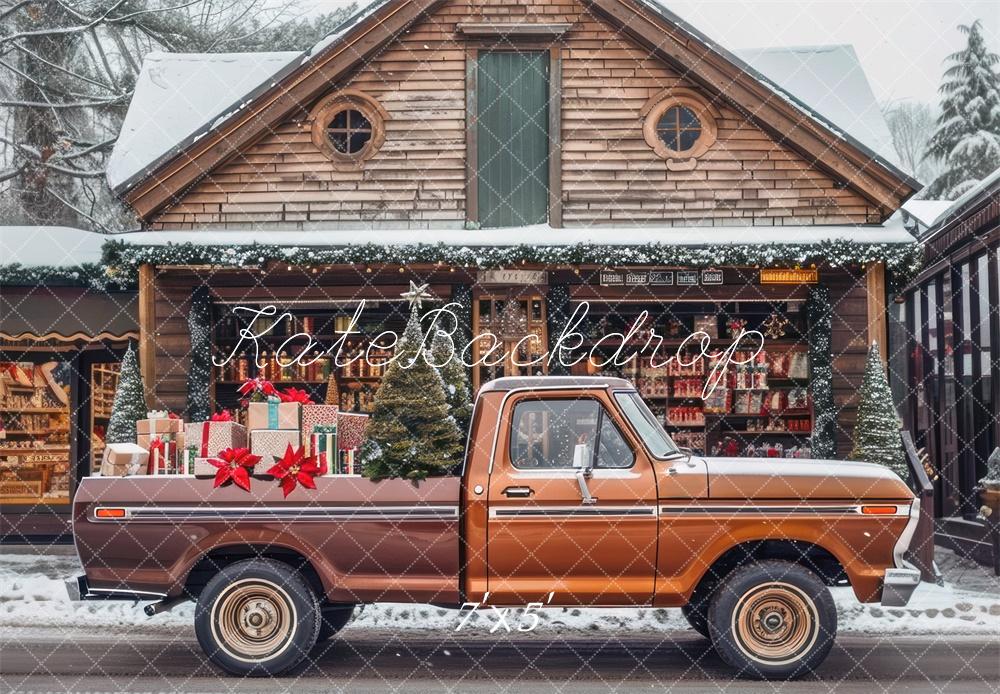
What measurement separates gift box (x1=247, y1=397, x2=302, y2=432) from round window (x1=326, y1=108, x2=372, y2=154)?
8049mm

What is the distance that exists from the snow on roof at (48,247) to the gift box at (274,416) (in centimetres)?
820

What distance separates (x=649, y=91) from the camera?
17.0 metres

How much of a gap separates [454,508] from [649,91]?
31.0ft

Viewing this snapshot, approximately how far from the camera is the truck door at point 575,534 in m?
8.98

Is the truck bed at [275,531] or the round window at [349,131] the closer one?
the truck bed at [275,531]

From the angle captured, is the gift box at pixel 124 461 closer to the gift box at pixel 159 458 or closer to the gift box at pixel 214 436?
the gift box at pixel 159 458

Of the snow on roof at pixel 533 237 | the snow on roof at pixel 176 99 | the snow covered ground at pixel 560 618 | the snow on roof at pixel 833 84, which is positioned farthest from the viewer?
the snow on roof at pixel 833 84

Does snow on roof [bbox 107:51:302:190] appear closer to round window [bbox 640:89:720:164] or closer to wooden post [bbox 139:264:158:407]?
wooden post [bbox 139:264:158:407]

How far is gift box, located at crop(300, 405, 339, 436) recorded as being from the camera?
9.71m

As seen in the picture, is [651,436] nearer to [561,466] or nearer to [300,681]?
[561,466]

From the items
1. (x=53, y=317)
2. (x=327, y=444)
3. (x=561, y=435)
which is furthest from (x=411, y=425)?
(x=53, y=317)

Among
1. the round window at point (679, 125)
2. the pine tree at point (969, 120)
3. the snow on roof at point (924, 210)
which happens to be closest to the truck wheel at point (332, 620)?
the round window at point (679, 125)

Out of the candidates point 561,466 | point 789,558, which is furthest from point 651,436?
point 789,558

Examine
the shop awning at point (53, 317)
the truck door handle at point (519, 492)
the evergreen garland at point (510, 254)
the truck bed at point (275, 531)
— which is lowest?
the truck bed at point (275, 531)
